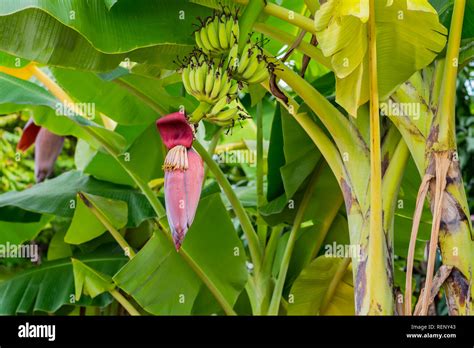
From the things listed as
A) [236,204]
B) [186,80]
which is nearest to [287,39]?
[186,80]

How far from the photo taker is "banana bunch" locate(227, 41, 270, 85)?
3.80 feet

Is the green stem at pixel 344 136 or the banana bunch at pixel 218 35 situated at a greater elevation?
the banana bunch at pixel 218 35

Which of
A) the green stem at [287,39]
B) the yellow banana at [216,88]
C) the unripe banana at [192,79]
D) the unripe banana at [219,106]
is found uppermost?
the green stem at [287,39]

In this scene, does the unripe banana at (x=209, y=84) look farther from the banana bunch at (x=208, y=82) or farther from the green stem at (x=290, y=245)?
the green stem at (x=290, y=245)

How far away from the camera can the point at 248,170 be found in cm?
271

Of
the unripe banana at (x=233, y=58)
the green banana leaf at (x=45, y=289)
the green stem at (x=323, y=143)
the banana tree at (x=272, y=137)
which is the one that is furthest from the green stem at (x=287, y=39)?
the green banana leaf at (x=45, y=289)

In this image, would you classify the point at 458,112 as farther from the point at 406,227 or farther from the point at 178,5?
the point at 178,5

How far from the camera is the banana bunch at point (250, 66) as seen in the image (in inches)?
45.6

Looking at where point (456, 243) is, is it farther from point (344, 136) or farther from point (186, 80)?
point (186, 80)

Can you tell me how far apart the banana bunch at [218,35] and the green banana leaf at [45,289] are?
90cm

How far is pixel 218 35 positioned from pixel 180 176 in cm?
31

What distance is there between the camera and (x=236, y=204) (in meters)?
1.77
